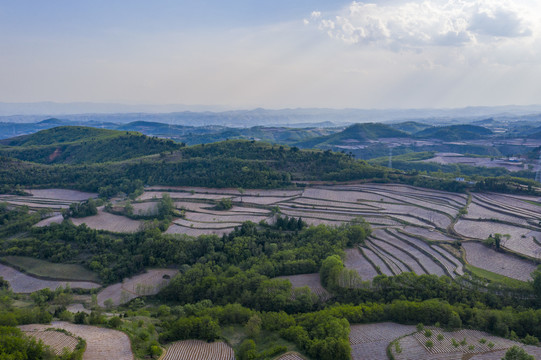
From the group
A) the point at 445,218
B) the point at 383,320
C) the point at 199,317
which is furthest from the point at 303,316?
the point at 445,218

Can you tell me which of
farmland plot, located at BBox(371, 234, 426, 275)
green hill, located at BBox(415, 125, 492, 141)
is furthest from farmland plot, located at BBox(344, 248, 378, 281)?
green hill, located at BBox(415, 125, 492, 141)

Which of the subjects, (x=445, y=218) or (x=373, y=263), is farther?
(x=445, y=218)

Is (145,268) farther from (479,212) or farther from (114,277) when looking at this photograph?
(479,212)

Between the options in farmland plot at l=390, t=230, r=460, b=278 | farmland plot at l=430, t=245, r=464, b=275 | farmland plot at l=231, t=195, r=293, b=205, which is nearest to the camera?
farmland plot at l=430, t=245, r=464, b=275

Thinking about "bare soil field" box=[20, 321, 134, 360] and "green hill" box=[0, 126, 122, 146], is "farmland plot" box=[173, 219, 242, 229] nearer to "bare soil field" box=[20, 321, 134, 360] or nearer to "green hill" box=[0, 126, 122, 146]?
"bare soil field" box=[20, 321, 134, 360]

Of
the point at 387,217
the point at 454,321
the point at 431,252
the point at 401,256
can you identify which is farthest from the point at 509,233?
the point at 454,321

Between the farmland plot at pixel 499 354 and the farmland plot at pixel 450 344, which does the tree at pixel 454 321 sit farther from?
the farmland plot at pixel 499 354
